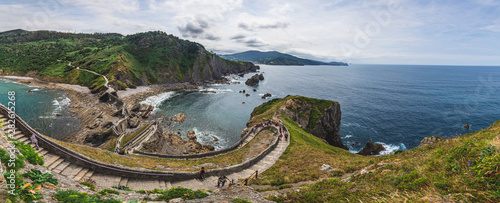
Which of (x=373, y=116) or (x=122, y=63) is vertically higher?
(x=122, y=63)

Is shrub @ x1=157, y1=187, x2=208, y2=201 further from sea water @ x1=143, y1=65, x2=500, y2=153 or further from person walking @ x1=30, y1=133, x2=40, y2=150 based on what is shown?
sea water @ x1=143, y1=65, x2=500, y2=153

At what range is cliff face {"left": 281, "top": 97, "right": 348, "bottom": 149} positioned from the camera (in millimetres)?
49594

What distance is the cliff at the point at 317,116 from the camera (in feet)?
162

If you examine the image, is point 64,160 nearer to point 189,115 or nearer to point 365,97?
point 189,115

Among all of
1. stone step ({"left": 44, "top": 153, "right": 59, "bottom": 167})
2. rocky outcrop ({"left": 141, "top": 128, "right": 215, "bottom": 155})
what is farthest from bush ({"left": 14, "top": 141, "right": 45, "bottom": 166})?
rocky outcrop ({"left": 141, "top": 128, "right": 215, "bottom": 155})

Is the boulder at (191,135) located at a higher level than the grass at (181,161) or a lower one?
lower

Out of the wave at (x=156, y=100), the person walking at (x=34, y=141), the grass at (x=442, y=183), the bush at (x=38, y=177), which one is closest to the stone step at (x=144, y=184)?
the bush at (x=38, y=177)

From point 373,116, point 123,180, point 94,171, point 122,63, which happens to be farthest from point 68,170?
point 122,63

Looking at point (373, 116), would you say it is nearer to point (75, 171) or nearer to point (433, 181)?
point (433, 181)

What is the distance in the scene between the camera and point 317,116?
166 ft

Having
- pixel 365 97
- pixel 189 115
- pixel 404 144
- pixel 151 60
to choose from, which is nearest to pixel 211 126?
pixel 189 115

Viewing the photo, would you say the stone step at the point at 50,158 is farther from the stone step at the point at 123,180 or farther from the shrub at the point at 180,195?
the shrub at the point at 180,195

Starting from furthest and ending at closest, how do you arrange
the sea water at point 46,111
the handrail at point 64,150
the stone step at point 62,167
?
the sea water at point 46,111 → the handrail at point 64,150 → the stone step at point 62,167

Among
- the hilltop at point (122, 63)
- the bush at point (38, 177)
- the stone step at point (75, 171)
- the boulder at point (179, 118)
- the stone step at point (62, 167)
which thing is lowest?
the boulder at point (179, 118)
